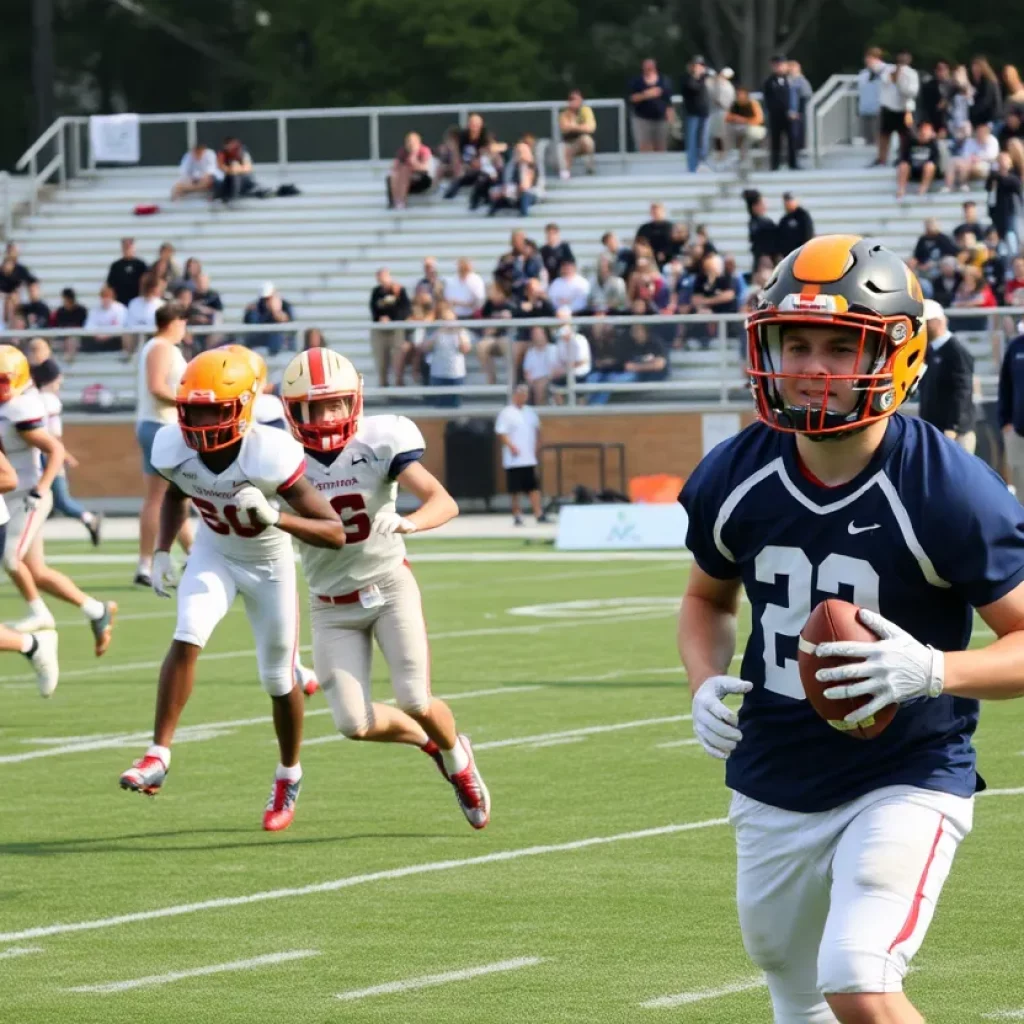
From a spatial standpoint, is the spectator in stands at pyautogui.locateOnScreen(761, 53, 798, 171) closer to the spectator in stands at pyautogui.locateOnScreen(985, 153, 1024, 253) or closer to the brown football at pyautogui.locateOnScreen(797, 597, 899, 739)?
the spectator in stands at pyautogui.locateOnScreen(985, 153, 1024, 253)

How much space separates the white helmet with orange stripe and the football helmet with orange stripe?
146 inches

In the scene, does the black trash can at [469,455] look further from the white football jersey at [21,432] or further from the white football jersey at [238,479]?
the white football jersey at [238,479]

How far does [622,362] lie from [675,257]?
262 cm

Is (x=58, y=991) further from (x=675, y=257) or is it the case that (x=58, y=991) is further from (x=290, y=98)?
(x=290, y=98)

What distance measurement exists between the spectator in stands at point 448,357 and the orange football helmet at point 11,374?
11380 millimetres

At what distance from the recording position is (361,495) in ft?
26.0

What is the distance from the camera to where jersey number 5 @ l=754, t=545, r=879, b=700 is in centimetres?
407

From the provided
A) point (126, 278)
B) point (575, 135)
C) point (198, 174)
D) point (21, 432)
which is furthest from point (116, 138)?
point (21, 432)

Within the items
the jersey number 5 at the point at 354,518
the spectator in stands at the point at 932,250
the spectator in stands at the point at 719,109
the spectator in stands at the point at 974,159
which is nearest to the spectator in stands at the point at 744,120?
the spectator in stands at the point at 719,109

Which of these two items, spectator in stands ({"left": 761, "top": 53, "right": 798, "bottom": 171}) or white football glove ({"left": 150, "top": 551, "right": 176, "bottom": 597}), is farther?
spectator in stands ({"left": 761, "top": 53, "right": 798, "bottom": 171})

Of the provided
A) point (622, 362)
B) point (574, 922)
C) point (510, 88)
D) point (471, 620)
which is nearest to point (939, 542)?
point (574, 922)

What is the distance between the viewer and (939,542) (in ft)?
13.1

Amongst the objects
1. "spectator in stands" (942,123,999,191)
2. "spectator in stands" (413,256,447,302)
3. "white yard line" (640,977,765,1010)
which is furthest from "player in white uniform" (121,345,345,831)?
"spectator in stands" (942,123,999,191)

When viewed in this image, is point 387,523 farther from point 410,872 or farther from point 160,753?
point 410,872
